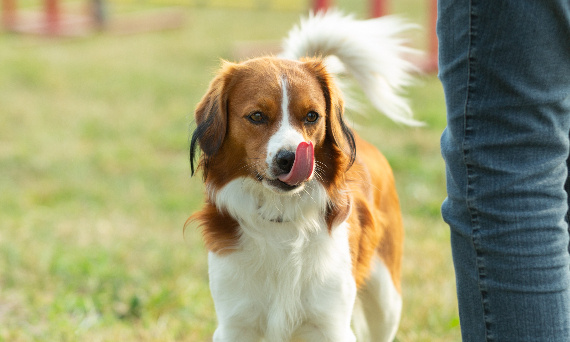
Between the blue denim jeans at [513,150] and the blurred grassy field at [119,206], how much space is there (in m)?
1.09

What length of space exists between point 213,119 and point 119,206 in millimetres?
2720

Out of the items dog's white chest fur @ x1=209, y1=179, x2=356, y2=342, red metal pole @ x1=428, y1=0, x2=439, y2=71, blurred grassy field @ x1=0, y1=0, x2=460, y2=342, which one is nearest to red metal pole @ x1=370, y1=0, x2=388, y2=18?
red metal pole @ x1=428, y1=0, x2=439, y2=71

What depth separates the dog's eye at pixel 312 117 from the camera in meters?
2.21

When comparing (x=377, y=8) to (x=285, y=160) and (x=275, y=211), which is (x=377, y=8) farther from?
(x=285, y=160)

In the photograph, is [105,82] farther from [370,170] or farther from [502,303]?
[502,303]

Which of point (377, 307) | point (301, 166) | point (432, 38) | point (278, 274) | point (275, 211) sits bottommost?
point (432, 38)

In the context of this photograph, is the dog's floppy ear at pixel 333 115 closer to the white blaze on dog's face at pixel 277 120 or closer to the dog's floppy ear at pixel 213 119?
the white blaze on dog's face at pixel 277 120

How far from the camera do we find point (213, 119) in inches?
89.3

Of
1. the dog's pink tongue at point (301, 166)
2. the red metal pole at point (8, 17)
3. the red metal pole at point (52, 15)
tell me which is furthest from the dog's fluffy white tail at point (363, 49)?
the red metal pole at point (8, 17)

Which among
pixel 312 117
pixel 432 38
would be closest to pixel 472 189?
pixel 312 117

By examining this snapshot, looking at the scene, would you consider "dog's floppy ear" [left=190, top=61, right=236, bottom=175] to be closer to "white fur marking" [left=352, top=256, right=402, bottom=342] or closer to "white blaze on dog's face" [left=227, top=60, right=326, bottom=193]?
"white blaze on dog's face" [left=227, top=60, right=326, bottom=193]

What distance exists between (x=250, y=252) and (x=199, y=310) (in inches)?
43.6

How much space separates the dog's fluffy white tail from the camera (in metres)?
2.81

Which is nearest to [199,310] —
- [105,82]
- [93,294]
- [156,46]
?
[93,294]
